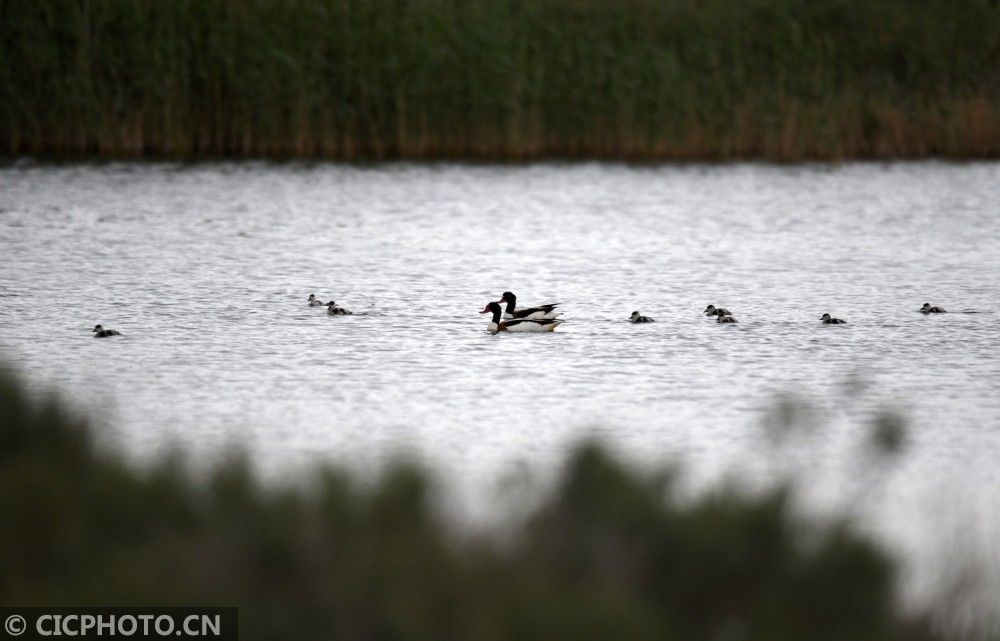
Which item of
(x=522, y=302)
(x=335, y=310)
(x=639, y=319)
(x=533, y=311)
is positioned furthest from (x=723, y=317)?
(x=335, y=310)

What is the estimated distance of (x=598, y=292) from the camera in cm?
1630

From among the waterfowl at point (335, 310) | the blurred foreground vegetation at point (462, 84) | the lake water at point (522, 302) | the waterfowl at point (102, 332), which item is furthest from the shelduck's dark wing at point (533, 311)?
the blurred foreground vegetation at point (462, 84)

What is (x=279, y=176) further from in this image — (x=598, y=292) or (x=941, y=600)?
(x=941, y=600)

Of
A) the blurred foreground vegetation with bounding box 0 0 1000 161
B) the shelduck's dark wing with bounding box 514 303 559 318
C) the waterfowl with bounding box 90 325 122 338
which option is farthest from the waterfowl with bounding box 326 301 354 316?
the blurred foreground vegetation with bounding box 0 0 1000 161

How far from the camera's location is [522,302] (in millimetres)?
16109

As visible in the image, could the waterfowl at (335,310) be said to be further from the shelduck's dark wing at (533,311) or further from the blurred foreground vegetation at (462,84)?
the blurred foreground vegetation at (462,84)

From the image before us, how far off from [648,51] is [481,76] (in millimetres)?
3194

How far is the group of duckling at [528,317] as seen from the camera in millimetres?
13203

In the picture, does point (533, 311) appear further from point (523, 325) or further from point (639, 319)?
point (639, 319)

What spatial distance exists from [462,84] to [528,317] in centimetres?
1401

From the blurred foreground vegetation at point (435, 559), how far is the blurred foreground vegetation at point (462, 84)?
21268 mm

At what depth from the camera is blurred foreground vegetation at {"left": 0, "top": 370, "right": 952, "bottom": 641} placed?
4527 mm

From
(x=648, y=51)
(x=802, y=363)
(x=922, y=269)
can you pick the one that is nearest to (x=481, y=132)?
(x=648, y=51)

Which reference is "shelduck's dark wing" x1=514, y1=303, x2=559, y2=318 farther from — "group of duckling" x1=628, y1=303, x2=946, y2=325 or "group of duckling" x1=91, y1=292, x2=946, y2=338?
"group of duckling" x1=628, y1=303, x2=946, y2=325
